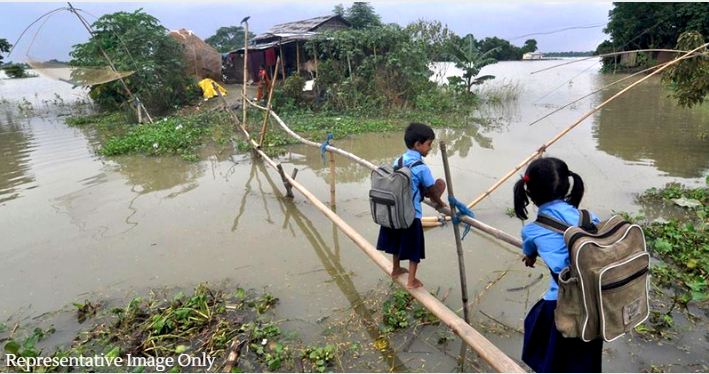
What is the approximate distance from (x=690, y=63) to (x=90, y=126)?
50.2 ft

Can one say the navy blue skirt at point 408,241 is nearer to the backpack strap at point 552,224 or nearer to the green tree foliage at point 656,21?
the backpack strap at point 552,224

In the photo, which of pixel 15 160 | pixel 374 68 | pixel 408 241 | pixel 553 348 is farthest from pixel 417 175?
pixel 374 68

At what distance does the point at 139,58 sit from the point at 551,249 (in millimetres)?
14470

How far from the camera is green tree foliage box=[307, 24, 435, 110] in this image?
1253cm

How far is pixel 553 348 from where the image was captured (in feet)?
6.13

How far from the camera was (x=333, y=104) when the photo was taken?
13148 mm

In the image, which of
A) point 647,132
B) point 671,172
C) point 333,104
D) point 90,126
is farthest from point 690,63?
point 90,126

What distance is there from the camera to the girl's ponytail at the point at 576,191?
1.77 meters

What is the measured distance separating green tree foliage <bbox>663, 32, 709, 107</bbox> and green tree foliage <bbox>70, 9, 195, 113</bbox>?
13.5 metres

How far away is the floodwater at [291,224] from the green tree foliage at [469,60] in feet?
12.5

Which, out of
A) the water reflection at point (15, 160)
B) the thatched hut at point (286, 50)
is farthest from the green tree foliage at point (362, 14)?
the water reflection at point (15, 160)

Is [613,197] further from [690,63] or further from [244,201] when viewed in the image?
[244,201]

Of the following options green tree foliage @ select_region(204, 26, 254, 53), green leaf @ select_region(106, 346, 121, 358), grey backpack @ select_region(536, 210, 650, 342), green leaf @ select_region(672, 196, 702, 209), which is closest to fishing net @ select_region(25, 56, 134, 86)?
green leaf @ select_region(106, 346, 121, 358)

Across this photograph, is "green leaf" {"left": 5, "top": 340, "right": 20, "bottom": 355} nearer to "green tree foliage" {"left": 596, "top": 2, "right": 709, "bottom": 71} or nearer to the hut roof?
the hut roof
